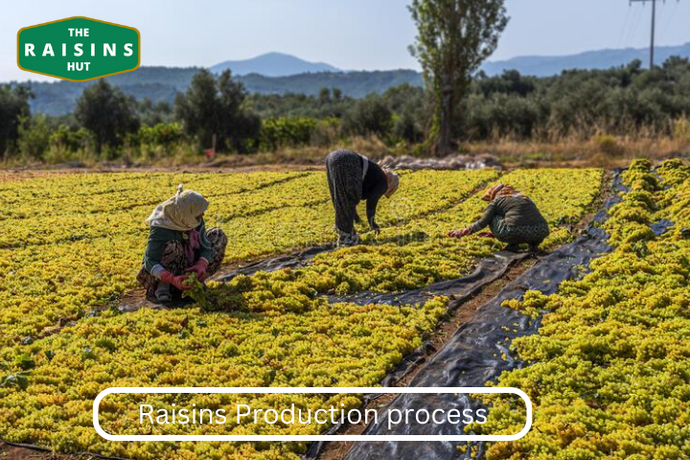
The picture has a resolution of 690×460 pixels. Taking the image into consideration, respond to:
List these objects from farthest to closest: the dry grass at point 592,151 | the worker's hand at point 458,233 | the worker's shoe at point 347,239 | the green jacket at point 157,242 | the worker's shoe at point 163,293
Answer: the dry grass at point 592,151
the worker's shoe at point 347,239
the worker's hand at point 458,233
the worker's shoe at point 163,293
the green jacket at point 157,242

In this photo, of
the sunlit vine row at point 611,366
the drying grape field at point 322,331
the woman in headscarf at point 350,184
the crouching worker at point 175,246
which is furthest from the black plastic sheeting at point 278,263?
the sunlit vine row at point 611,366

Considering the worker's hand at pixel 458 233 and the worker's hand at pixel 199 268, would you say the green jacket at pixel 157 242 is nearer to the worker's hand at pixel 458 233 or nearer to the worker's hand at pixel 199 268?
the worker's hand at pixel 199 268

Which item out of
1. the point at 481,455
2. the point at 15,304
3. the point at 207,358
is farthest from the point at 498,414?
the point at 15,304

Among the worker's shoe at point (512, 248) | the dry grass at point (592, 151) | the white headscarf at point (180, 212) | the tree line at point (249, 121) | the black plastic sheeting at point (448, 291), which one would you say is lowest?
the black plastic sheeting at point (448, 291)

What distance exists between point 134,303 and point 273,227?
6178mm

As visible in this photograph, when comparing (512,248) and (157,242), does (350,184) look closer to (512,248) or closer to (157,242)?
(512,248)

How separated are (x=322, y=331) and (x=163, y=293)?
278 cm

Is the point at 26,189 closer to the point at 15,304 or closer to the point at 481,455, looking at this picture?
the point at 15,304

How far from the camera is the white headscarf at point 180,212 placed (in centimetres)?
931

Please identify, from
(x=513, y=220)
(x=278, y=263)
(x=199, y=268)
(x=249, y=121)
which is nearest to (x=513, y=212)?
(x=513, y=220)

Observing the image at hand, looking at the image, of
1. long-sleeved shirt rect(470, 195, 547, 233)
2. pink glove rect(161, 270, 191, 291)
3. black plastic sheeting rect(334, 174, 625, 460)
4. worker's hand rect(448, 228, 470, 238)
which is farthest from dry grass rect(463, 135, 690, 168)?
pink glove rect(161, 270, 191, 291)

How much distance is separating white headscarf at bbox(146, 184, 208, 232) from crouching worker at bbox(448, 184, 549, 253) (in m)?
6.22

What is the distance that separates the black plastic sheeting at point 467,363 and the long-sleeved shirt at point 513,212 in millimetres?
1345

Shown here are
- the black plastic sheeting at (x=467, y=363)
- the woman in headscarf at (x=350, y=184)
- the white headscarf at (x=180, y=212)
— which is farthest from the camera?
the woman in headscarf at (x=350, y=184)
